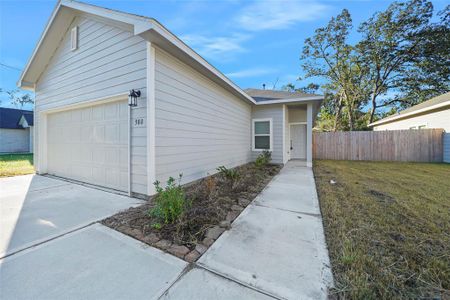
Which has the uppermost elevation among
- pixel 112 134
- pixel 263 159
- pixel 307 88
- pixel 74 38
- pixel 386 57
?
pixel 386 57

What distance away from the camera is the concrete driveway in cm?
233

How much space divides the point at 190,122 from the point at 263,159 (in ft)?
13.0

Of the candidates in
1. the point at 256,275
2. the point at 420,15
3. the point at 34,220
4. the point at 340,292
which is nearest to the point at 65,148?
the point at 34,220

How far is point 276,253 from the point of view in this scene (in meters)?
2.01

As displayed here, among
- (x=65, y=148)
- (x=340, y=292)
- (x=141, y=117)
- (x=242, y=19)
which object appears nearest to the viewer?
(x=340, y=292)

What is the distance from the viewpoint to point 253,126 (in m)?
9.27

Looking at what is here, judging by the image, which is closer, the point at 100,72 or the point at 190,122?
the point at 100,72

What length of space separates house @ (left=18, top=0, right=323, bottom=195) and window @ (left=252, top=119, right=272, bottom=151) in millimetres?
2596

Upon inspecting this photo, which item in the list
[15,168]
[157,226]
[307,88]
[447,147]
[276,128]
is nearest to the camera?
[157,226]

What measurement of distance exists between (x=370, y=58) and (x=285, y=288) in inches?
811

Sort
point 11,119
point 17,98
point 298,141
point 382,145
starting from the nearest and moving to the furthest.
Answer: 1. point 382,145
2. point 298,141
3. point 11,119
4. point 17,98

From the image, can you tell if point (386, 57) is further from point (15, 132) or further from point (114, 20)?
point (15, 132)

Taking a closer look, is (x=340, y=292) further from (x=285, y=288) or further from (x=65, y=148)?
Answer: (x=65, y=148)


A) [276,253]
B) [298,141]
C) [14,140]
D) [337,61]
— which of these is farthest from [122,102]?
[337,61]
